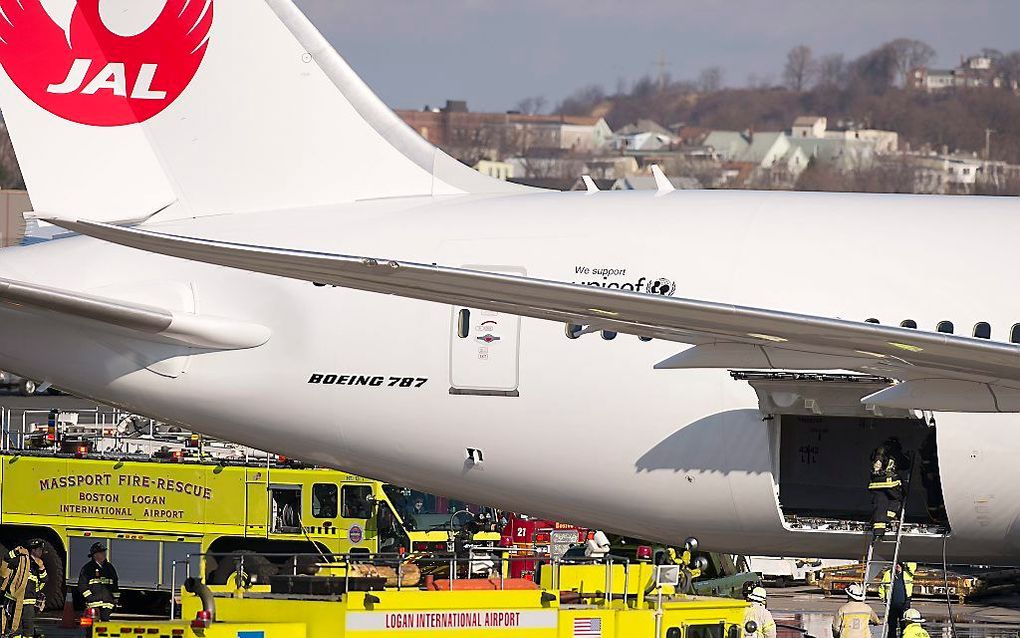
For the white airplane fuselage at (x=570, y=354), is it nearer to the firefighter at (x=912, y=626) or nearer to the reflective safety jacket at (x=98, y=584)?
the firefighter at (x=912, y=626)

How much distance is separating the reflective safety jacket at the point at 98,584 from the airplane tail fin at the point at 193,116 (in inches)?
191

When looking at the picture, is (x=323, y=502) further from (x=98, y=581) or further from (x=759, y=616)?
(x=759, y=616)

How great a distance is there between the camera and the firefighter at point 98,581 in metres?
19.6

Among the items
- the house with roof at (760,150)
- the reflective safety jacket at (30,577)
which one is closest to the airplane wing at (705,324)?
the reflective safety jacket at (30,577)

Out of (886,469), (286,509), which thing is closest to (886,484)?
(886,469)

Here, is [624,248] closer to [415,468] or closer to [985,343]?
[415,468]

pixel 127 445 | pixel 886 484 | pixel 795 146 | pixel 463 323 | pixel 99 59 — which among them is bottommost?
pixel 886 484

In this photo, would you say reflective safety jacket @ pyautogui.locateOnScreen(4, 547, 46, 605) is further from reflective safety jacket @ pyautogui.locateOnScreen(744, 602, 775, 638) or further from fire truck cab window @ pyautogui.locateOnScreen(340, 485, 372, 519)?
reflective safety jacket @ pyautogui.locateOnScreen(744, 602, 775, 638)

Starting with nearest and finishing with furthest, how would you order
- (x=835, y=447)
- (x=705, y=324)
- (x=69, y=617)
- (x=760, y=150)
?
(x=705, y=324) < (x=835, y=447) < (x=69, y=617) < (x=760, y=150)

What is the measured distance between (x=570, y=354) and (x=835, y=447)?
8.07 feet

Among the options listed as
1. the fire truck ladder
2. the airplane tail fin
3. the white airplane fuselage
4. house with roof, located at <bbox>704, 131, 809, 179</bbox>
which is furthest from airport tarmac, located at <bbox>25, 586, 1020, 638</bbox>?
house with roof, located at <bbox>704, 131, 809, 179</bbox>

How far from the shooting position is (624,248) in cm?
1489

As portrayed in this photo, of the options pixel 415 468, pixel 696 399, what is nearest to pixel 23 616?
pixel 415 468

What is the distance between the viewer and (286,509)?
21766 millimetres
